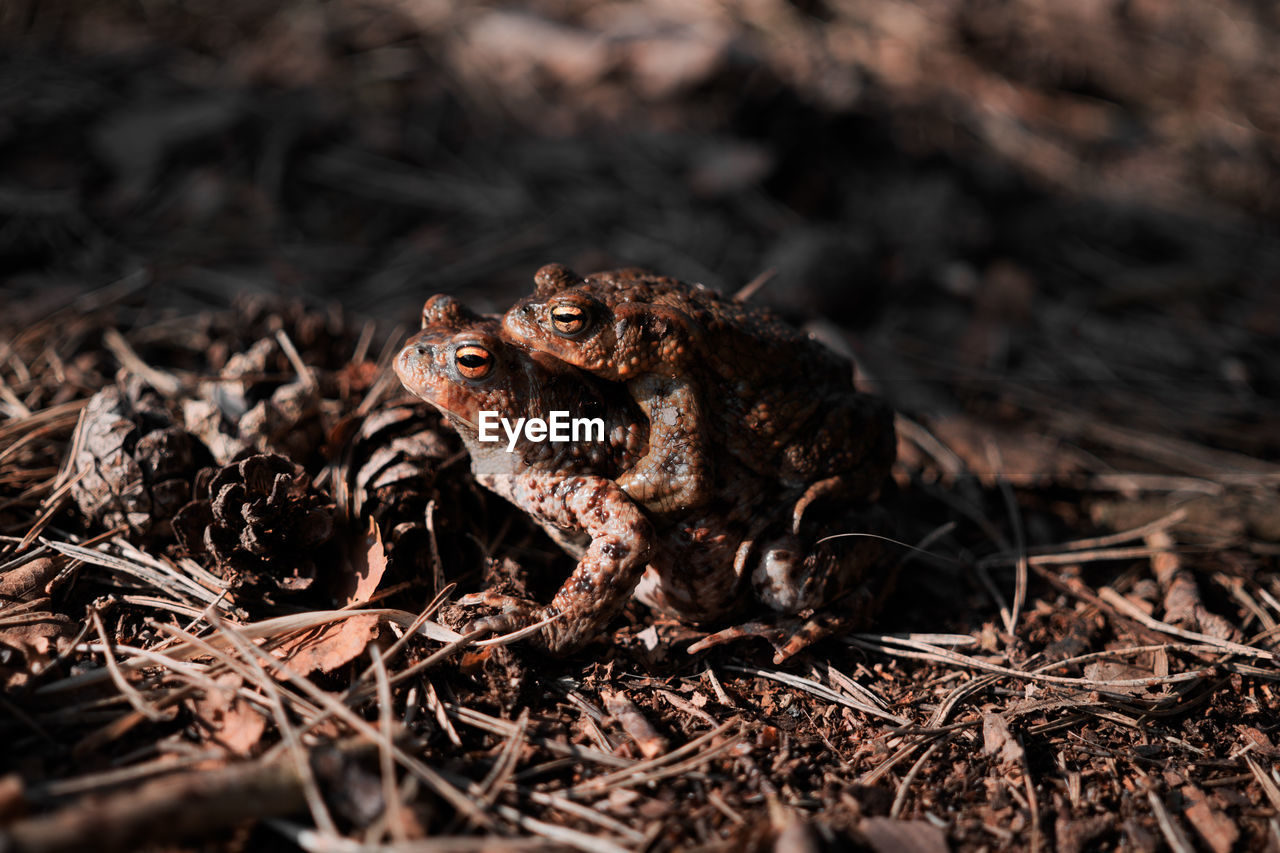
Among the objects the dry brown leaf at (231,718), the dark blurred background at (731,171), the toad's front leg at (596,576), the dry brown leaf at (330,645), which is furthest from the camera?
the dark blurred background at (731,171)

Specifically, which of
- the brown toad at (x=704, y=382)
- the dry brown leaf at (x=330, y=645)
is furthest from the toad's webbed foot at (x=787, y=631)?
the dry brown leaf at (x=330, y=645)

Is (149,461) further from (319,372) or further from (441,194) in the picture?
(441,194)

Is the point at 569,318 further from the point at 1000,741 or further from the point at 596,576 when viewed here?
the point at 1000,741

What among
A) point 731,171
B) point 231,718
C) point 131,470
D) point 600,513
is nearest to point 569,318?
point 600,513

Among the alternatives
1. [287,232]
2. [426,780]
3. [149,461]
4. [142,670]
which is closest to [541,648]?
[426,780]

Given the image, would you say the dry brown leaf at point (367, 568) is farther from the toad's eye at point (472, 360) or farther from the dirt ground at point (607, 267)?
the toad's eye at point (472, 360)

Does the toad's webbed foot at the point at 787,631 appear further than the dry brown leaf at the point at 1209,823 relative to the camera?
Yes

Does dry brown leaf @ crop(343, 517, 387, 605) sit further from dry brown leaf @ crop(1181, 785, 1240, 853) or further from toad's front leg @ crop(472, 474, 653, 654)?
dry brown leaf @ crop(1181, 785, 1240, 853)
